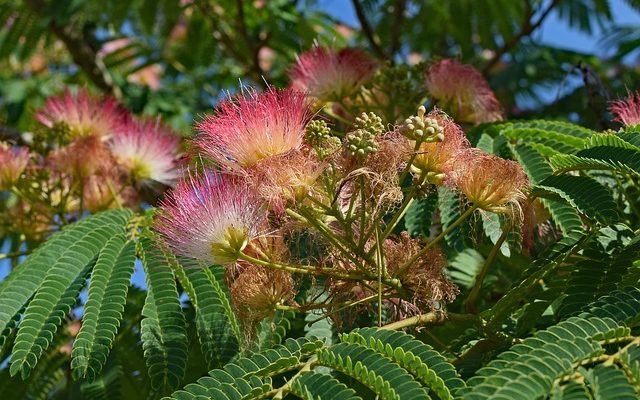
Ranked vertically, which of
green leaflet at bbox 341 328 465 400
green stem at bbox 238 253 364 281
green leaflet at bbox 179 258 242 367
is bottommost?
green leaflet at bbox 179 258 242 367

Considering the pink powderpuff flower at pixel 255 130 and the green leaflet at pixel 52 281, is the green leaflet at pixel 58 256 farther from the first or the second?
the pink powderpuff flower at pixel 255 130

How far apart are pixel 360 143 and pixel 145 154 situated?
5.06 ft

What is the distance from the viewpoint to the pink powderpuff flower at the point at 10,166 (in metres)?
3.05

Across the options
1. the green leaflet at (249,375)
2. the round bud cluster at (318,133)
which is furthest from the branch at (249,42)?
the green leaflet at (249,375)

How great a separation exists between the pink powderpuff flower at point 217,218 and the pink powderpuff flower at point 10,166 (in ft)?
4.52

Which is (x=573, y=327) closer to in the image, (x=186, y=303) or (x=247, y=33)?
(x=186, y=303)

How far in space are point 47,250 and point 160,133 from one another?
1.05 metres

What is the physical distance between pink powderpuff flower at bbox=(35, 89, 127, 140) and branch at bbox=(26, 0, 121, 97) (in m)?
1.02

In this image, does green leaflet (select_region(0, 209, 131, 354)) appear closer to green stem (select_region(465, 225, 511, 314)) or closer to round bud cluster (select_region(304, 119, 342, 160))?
round bud cluster (select_region(304, 119, 342, 160))

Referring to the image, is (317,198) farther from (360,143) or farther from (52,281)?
(52,281)

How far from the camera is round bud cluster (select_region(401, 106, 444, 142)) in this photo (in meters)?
1.81

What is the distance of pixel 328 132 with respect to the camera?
6.20 ft

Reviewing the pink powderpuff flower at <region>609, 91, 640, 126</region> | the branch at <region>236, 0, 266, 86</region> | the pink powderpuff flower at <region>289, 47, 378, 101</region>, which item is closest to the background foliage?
the pink powderpuff flower at <region>609, 91, 640, 126</region>

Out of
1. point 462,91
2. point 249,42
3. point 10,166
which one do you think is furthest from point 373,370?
point 249,42
